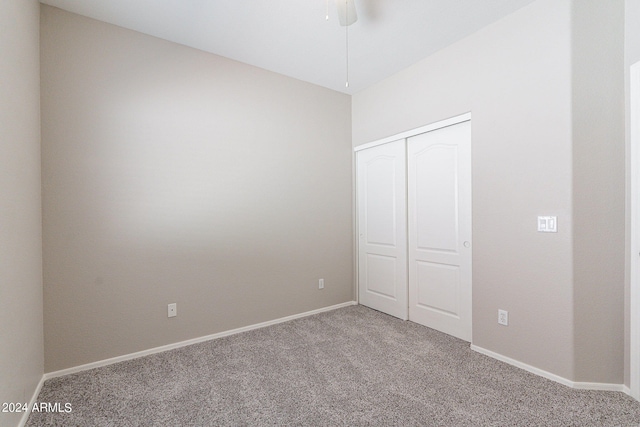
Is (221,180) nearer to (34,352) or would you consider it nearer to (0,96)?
(0,96)

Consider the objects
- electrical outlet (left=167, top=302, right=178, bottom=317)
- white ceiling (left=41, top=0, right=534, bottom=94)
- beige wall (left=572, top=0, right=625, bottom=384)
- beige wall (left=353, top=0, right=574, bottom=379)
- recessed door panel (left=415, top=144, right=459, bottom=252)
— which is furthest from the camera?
recessed door panel (left=415, top=144, right=459, bottom=252)

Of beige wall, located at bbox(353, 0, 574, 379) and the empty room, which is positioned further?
beige wall, located at bbox(353, 0, 574, 379)

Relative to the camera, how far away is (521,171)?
2301 millimetres

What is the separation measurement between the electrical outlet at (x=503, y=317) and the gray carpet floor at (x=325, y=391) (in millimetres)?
312

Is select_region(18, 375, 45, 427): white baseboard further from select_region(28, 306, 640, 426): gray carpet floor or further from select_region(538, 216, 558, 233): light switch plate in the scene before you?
select_region(538, 216, 558, 233): light switch plate

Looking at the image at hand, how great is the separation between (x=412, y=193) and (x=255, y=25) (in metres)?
2.18

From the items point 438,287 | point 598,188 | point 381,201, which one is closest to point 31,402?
point 438,287

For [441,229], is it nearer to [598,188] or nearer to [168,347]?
[598,188]

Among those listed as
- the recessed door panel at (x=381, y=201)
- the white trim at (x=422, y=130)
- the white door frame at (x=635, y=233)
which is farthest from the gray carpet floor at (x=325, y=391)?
the white trim at (x=422, y=130)

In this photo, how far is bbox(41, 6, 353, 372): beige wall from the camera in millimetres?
2260

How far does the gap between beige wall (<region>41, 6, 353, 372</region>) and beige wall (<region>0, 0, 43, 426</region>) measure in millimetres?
154

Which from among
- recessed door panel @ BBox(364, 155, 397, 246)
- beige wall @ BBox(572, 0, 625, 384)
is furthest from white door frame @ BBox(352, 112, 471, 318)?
beige wall @ BBox(572, 0, 625, 384)

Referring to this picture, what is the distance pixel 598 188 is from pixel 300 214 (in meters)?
2.56

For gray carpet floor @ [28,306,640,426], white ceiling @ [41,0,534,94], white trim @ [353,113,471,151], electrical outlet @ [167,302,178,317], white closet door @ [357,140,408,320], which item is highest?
white ceiling @ [41,0,534,94]
